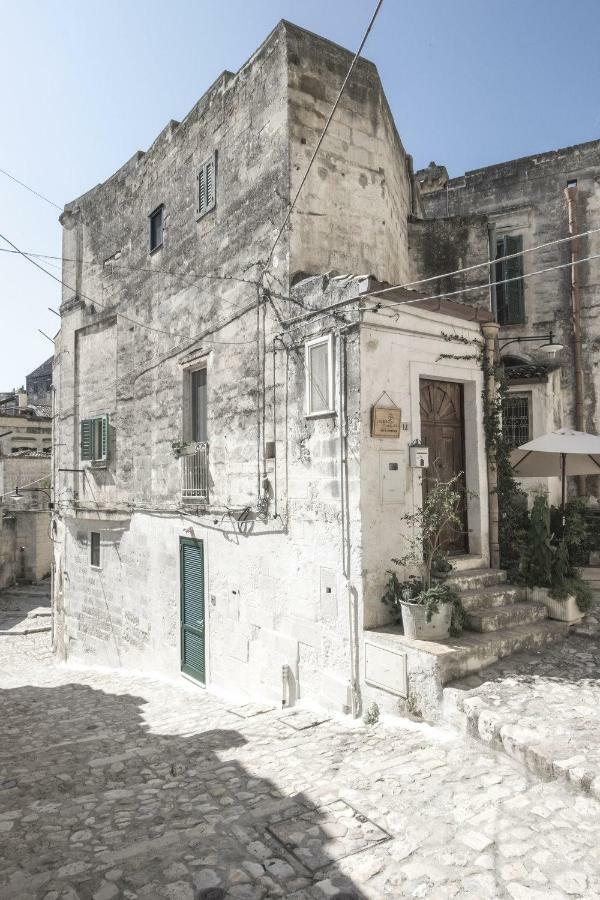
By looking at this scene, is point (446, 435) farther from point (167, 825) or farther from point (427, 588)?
point (167, 825)

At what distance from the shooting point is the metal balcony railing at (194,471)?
9.43m

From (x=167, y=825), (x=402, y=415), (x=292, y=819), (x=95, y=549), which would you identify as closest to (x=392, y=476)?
(x=402, y=415)

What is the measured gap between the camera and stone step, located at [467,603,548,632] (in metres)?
6.11

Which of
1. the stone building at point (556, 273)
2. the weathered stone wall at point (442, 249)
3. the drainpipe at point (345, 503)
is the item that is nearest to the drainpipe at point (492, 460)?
the drainpipe at point (345, 503)

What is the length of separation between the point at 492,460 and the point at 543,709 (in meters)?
3.48

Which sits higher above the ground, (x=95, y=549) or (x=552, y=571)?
(x=552, y=571)

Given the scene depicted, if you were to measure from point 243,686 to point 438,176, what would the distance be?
45.6 feet

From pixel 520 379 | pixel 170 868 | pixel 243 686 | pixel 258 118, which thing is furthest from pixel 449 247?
pixel 170 868

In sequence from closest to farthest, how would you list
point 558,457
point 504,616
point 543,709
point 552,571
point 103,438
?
1. point 543,709
2. point 504,616
3. point 552,571
4. point 558,457
5. point 103,438

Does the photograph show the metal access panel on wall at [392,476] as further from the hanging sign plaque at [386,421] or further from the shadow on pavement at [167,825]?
the shadow on pavement at [167,825]

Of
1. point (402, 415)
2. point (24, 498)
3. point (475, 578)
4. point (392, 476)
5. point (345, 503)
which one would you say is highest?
point (402, 415)

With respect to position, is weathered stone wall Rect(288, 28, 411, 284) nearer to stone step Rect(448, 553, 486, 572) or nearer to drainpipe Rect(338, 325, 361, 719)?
drainpipe Rect(338, 325, 361, 719)

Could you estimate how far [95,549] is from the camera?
13.3 metres

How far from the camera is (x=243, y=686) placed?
8273 millimetres
